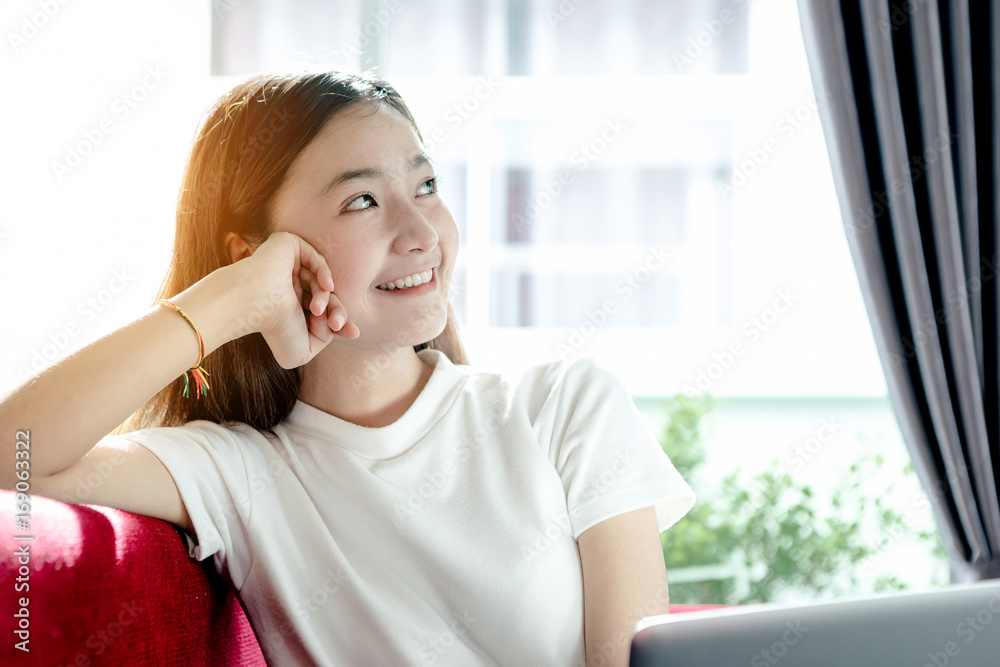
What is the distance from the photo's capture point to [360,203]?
1.24 metres

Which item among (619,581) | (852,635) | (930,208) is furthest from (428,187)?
(930,208)

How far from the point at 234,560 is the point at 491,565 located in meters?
0.38

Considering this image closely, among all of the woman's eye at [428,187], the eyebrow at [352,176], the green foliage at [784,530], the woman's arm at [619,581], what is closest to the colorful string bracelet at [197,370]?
the eyebrow at [352,176]

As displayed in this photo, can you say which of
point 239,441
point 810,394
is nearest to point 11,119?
point 239,441

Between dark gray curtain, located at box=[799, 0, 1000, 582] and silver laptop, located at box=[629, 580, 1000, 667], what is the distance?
153cm

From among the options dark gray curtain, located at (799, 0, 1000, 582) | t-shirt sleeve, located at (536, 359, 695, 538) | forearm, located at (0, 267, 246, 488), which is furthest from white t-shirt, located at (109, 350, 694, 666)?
dark gray curtain, located at (799, 0, 1000, 582)

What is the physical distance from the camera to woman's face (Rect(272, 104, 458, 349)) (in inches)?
48.2

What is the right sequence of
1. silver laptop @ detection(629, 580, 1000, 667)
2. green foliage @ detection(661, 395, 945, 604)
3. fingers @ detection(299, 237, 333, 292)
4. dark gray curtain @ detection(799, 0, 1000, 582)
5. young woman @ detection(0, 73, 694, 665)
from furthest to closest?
1. green foliage @ detection(661, 395, 945, 604)
2. dark gray curtain @ detection(799, 0, 1000, 582)
3. fingers @ detection(299, 237, 333, 292)
4. young woman @ detection(0, 73, 694, 665)
5. silver laptop @ detection(629, 580, 1000, 667)

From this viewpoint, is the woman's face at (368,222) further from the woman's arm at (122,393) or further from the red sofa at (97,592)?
the red sofa at (97,592)

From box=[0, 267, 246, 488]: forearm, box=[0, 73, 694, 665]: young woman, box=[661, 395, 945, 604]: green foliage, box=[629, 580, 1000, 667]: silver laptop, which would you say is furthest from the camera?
box=[661, 395, 945, 604]: green foliage

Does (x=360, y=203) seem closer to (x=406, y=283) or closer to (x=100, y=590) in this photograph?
(x=406, y=283)

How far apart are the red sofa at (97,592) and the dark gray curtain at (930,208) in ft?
5.47

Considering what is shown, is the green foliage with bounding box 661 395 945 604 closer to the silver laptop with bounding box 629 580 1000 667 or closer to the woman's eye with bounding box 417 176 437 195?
the woman's eye with bounding box 417 176 437 195

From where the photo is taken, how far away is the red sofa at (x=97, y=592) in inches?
30.4
